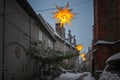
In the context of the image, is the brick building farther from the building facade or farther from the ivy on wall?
the ivy on wall

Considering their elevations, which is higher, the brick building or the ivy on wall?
the brick building

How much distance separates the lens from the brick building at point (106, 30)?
1154 cm

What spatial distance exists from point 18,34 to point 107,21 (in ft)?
21.5

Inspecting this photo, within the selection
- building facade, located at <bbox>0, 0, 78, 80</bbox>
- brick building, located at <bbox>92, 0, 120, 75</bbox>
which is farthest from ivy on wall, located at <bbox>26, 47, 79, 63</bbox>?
brick building, located at <bbox>92, 0, 120, 75</bbox>

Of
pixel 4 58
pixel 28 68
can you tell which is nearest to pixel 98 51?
pixel 4 58

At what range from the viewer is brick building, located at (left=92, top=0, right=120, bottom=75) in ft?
37.9

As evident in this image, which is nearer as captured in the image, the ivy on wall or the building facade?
the building facade

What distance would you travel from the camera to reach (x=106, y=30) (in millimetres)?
12281

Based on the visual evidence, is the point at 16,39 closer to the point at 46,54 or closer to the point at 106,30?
the point at 46,54

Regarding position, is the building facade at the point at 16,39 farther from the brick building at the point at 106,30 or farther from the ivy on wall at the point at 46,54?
the brick building at the point at 106,30

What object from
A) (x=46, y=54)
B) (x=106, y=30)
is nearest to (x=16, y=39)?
(x=46, y=54)

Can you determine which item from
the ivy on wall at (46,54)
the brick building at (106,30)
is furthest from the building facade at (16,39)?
the brick building at (106,30)

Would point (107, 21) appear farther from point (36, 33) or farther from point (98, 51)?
A: point (36, 33)


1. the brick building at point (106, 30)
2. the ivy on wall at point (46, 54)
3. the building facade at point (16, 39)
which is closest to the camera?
the brick building at point (106, 30)
